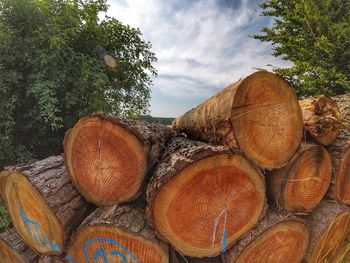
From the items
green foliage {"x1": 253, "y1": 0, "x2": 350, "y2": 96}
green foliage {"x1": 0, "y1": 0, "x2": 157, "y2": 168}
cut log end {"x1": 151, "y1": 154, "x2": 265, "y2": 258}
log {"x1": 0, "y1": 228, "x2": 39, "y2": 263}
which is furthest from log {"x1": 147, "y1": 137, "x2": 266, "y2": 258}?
green foliage {"x1": 253, "y1": 0, "x2": 350, "y2": 96}

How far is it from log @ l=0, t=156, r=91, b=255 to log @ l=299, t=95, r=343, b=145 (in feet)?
6.49

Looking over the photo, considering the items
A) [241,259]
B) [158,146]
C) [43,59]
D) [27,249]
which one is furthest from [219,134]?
[43,59]

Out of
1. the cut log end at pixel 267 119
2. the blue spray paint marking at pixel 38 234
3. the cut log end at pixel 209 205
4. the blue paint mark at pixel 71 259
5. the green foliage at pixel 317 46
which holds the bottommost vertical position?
the blue paint mark at pixel 71 259

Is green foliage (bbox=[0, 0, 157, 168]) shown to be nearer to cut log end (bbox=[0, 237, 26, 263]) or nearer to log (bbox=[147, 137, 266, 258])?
cut log end (bbox=[0, 237, 26, 263])

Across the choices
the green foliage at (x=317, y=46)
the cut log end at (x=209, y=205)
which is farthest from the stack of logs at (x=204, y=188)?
the green foliage at (x=317, y=46)

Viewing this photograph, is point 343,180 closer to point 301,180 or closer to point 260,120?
point 301,180

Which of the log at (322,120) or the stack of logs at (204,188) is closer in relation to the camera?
the stack of logs at (204,188)

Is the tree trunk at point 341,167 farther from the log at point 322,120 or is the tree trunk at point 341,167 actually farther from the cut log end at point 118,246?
the cut log end at point 118,246

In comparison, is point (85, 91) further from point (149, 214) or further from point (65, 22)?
point (149, 214)

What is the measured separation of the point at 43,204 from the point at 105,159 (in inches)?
25.2

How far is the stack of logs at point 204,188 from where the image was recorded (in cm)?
170

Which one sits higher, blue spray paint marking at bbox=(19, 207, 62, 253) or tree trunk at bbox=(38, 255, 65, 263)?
blue spray paint marking at bbox=(19, 207, 62, 253)

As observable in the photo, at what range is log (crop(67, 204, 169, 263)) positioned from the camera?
1756 mm

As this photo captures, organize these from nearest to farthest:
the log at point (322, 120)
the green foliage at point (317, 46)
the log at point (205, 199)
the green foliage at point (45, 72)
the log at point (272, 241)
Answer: the log at point (205, 199) < the log at point (272, 241) < the log at point (322, 120) < the green foliage at point (45, 72) < the green foliage at point (317, 46)
